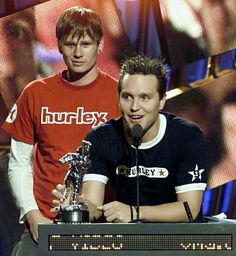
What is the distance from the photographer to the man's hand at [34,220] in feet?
11.1

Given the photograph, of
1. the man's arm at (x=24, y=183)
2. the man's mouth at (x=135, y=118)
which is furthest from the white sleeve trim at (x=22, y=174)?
the man's mouth at (x=135, y=118)

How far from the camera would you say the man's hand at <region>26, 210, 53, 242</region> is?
11.1 feet

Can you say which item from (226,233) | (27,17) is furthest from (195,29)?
(226,233)

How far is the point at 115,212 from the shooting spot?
2.59 meters

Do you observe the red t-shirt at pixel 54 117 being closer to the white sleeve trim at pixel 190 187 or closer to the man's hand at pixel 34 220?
the man's hand at pixel 34 220

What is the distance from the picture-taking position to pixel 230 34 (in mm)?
4477

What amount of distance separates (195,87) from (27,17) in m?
1.03

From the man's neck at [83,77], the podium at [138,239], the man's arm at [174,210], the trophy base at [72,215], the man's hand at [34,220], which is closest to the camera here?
the podium at [138,239]

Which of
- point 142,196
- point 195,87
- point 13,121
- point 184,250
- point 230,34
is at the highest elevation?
point 230,34

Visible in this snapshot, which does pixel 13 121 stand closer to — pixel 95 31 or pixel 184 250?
pixel 95 31

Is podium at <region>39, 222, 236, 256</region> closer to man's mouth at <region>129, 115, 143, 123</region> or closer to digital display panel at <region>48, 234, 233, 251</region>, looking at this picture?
digital display panel at <region>48, 234, 233, 251</region>

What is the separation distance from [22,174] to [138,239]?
136 cm

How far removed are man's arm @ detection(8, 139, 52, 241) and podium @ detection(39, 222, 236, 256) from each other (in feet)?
3.73

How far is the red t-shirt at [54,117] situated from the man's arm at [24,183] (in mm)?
31
